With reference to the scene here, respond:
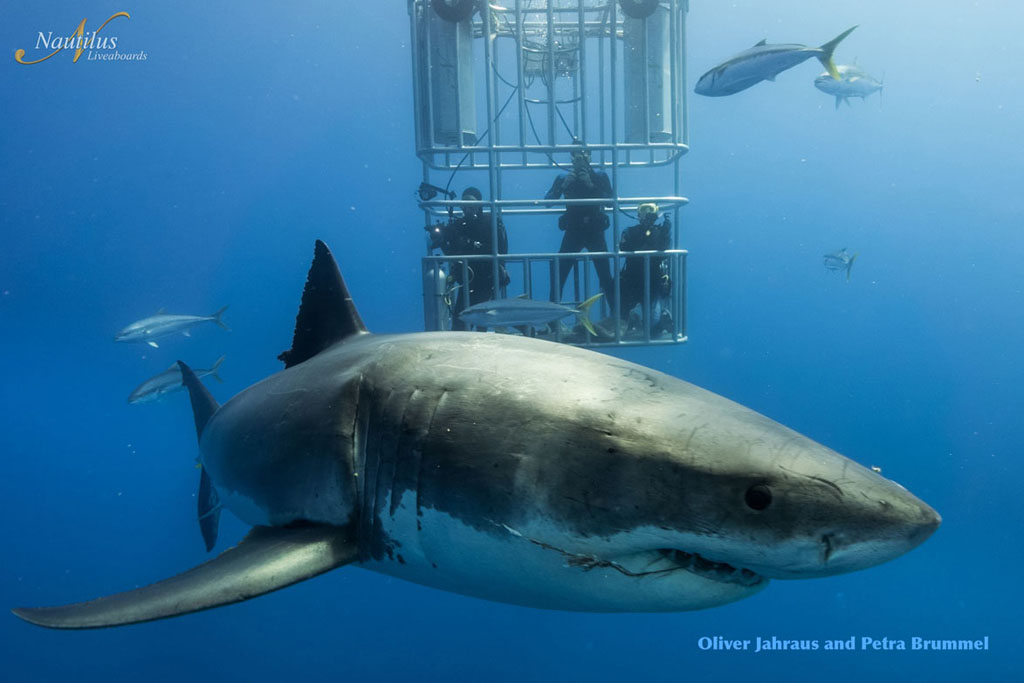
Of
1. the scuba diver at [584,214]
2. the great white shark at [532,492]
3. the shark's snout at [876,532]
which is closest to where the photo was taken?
the shark's snout at [876,532]

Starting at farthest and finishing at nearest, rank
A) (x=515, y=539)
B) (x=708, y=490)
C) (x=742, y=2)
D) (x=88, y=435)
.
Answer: (x=742, y=2)
(x=88, y=435)
(x=515, y=539)
(x=708, y=490)

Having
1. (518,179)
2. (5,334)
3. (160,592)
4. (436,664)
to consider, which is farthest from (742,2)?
(160,592)

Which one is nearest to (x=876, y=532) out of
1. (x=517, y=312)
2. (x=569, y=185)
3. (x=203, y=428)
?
(x=203, y=428)

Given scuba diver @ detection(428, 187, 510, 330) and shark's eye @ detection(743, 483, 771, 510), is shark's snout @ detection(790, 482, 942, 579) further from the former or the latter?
scuba diver @ detection(428, 187, 510, 330)

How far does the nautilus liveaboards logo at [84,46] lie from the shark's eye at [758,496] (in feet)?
87.2

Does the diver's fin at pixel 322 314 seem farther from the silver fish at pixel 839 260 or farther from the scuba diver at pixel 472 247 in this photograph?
the silver fish at pixel 839 260

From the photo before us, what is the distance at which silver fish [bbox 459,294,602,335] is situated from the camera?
19.4 ft

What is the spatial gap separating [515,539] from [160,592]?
1223 mm

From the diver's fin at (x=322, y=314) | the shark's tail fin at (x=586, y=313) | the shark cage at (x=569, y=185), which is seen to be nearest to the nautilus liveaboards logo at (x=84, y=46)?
the shark cage at (x=569, y=185)

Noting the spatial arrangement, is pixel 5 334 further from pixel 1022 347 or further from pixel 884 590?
pixel 1022 347

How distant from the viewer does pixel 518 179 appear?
36812mm

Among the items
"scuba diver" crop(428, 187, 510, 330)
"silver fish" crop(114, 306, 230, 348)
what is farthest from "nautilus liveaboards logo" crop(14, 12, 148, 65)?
"scuba diver" crop(428, 187, 510, 330)

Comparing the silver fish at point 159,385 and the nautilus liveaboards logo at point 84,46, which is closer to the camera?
the silver fish at point 159,385

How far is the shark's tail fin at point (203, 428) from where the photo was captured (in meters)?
4.42
